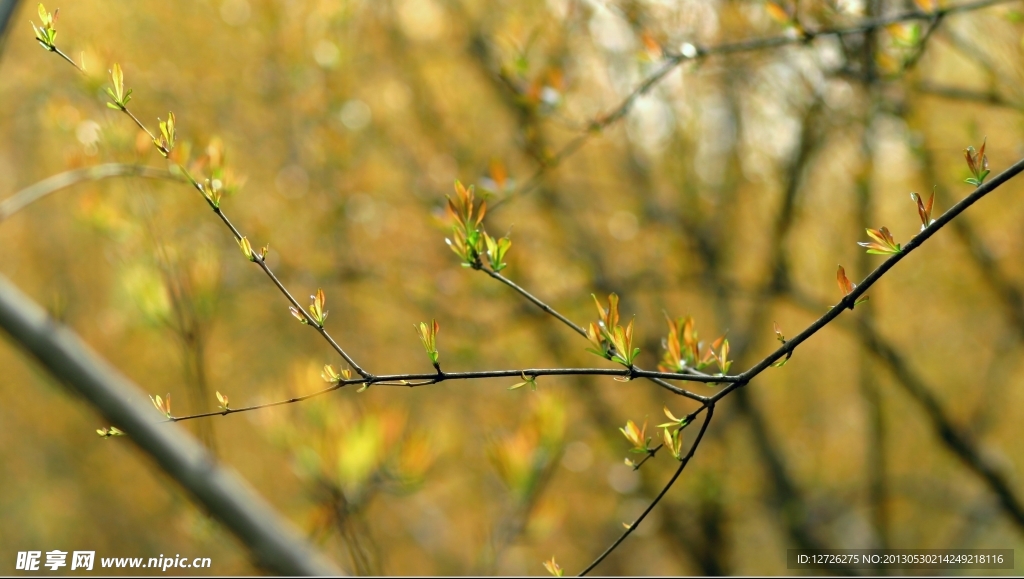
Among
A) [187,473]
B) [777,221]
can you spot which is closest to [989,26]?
[777,221]

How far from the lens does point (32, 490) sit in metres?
5.92

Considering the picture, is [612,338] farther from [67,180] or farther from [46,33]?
[67,180]

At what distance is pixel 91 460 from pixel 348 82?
13.7 ft

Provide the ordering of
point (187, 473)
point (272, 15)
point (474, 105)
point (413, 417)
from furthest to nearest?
1. point (413, 417)
2. point (474, 105)
3. point (272, 15)
4. point (187, 473)

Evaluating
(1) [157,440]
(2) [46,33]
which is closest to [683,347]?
(1) [157,440]

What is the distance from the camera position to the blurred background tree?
258 cm

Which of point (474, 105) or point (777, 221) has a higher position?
point (474, 105)

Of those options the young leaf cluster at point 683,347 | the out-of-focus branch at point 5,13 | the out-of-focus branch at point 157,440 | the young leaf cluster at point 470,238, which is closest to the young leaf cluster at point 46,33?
the out-of-focus branch at point 5,13

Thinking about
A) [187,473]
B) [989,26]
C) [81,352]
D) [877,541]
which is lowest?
[187,473]

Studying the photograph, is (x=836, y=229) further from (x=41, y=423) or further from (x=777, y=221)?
(x=41, y=423)
